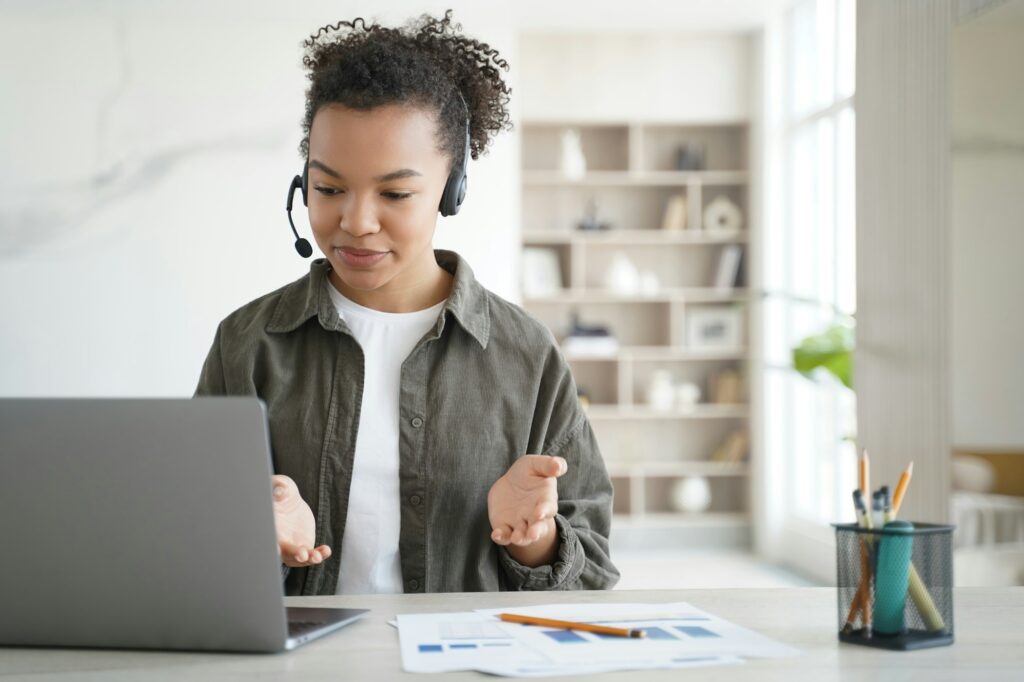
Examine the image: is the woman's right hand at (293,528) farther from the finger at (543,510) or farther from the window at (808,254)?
the window at (808,254)

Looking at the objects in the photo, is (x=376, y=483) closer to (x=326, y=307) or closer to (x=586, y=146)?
(x=326, y=307)

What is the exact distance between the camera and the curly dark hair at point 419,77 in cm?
153

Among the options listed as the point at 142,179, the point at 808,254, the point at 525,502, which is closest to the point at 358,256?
the point at 525,502

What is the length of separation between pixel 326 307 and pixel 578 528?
449mm

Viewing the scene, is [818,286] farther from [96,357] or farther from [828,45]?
[96,357]

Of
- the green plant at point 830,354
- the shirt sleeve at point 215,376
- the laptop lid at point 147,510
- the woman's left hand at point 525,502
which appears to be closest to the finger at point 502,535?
the woman's left hand at point 525,502

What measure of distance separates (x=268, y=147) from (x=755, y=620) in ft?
16.7

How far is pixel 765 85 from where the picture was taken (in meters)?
Answer: 6.29

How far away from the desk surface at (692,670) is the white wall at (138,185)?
4748 millimetres

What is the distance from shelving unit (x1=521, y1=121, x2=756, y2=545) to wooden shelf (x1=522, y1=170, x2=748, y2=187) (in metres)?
0.01

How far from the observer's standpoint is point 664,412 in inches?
255

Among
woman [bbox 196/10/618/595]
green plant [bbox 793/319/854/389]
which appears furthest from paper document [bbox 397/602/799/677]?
green plant [bbox 793/319/854/389]

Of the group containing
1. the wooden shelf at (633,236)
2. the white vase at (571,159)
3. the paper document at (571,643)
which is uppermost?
the white vase at (571,159)

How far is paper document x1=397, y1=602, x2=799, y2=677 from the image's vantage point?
0.99m
